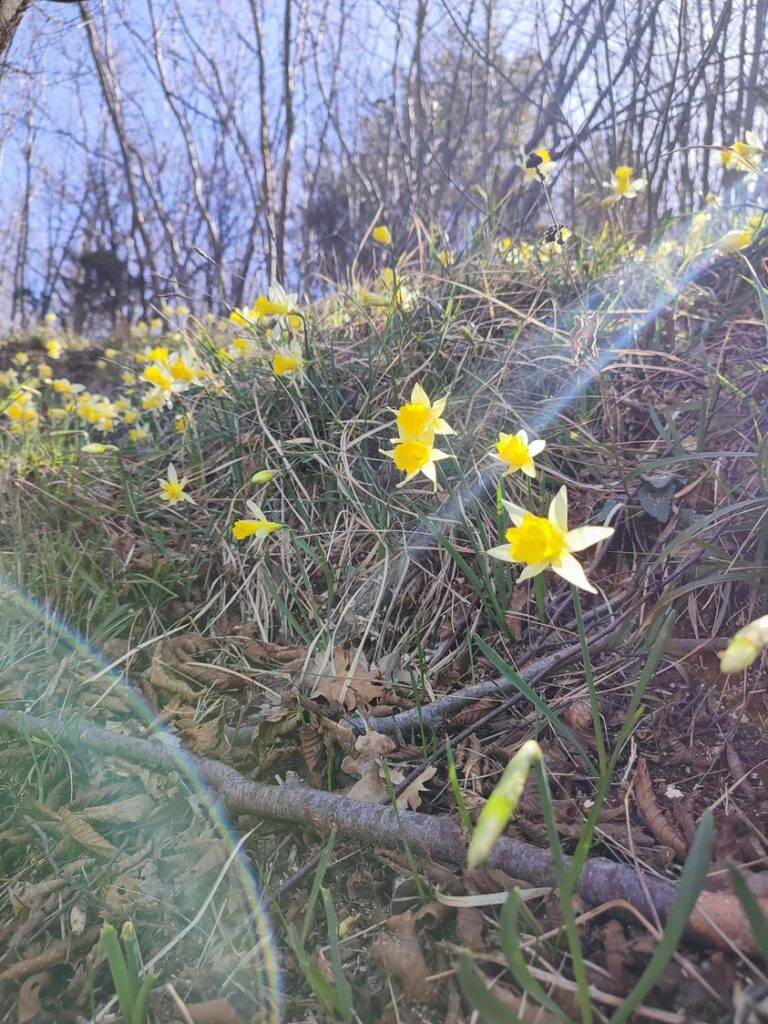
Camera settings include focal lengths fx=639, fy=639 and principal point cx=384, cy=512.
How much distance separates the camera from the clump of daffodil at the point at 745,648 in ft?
2.35

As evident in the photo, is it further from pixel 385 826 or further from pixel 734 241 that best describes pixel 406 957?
pixel 734 241

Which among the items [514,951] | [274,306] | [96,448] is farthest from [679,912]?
[96,448]

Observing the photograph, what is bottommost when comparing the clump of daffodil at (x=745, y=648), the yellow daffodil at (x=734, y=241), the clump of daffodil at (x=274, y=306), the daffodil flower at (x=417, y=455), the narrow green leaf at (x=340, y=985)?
the narrow green leaf at (x=340, y=985)

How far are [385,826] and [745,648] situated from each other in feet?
2.07

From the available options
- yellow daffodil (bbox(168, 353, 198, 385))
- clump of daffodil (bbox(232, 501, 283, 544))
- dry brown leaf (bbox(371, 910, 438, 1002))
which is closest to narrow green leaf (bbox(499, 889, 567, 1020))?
dry brown leaf (bbox(371, 910, 438, 1002))

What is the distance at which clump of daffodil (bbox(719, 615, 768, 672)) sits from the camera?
0.72 meters

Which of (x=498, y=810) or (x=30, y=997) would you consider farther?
(x=30, y=997)

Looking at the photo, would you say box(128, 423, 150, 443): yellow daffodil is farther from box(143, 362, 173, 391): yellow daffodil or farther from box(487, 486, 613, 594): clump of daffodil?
box(487, 486, 613, 594): clump of daffodil

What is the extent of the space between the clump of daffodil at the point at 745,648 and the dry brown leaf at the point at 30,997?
1.06 meters

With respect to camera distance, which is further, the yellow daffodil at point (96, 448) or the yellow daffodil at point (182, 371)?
the yellow daffodil at point (96, 448)

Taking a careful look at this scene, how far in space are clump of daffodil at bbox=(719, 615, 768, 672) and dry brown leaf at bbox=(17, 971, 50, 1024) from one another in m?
1.06

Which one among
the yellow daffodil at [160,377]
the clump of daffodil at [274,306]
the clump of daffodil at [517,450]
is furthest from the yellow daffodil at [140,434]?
the clump of daffodil at [517,450]

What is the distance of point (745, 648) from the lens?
2.37 feet

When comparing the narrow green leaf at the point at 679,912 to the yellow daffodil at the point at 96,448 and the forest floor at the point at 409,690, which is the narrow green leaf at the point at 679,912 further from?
the yellow daffodil at the point at 96,448
